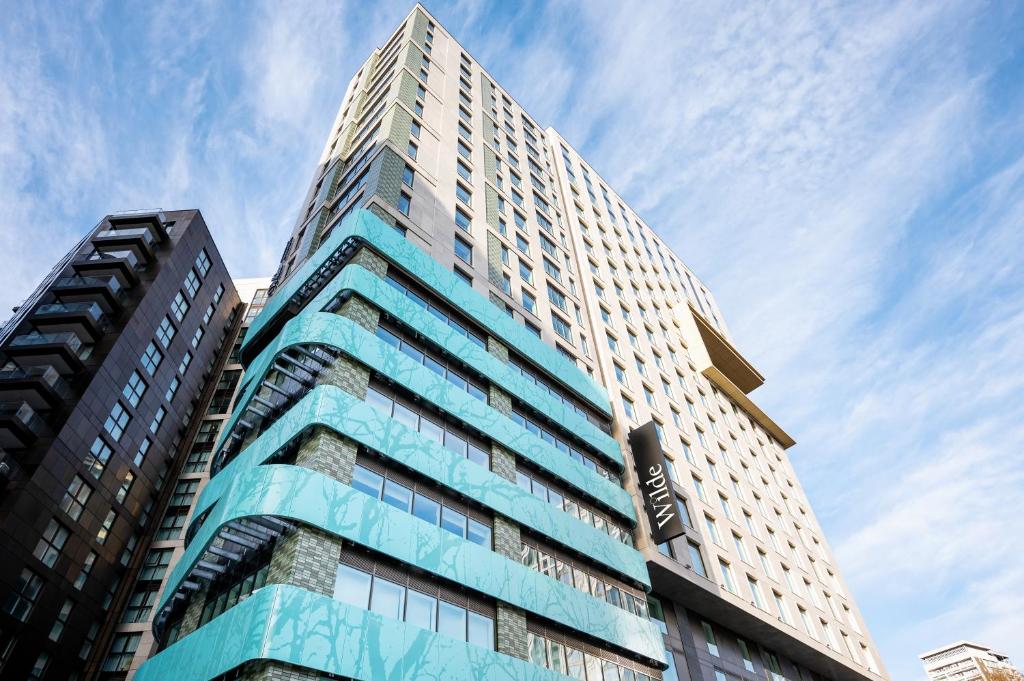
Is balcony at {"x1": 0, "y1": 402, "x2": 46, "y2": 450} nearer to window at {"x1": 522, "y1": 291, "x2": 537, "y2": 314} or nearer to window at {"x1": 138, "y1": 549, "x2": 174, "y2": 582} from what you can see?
window at {"x1": 138, "y1": 549, "x2": 174, "y2": 582}

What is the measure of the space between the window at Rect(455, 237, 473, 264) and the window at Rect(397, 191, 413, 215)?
3.95 metres

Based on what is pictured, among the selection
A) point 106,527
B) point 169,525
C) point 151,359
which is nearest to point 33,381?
point 151,359

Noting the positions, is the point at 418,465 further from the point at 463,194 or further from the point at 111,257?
the point at 111,257

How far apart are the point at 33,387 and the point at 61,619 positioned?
1535cm

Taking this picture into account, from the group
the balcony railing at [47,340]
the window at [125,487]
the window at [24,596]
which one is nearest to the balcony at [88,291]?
the balcony railing at [47,340]

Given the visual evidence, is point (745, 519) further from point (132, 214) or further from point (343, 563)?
point (132, 214)

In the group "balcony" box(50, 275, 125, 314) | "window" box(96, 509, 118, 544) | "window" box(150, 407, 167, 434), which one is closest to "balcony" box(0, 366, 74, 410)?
"balcony" box(50, 275, 125, 314)

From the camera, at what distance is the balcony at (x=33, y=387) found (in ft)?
135

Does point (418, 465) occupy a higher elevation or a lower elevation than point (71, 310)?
lower

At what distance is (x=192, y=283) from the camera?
2354 inches

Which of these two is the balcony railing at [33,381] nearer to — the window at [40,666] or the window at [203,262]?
the window at [40,666]

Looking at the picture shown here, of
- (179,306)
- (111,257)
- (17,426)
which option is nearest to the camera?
(17,426)

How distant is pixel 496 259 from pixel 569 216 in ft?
61.1

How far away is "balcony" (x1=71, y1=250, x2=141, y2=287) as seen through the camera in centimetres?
5097
